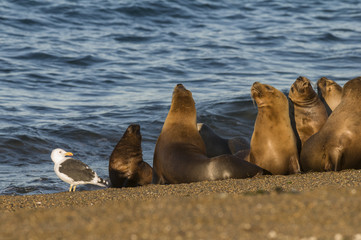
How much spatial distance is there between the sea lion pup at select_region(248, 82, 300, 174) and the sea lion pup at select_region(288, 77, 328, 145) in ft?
2.21

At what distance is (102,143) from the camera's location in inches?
464

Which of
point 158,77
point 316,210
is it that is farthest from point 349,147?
point 158,77

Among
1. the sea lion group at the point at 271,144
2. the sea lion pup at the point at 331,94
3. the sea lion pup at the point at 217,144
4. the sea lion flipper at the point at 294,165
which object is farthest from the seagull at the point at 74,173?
the sea lion pup at the point at 331,94

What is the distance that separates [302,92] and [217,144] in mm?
1578

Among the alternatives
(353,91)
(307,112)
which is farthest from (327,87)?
(353,91)

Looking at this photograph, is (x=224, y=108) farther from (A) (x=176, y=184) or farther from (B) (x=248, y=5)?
(B) (x=248, y=5)

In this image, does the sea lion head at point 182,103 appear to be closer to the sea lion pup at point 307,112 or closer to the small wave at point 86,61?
the sea lion pup at point 307,112

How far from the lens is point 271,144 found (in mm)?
8078

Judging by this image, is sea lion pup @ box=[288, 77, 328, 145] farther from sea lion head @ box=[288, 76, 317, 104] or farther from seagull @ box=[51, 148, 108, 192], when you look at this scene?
seagull @ box=[51, 148, 108, 192]

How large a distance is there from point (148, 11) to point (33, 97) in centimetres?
1140

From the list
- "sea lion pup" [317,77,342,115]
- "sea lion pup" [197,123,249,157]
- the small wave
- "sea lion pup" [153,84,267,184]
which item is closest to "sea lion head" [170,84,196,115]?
Answer: "sea lion pup" [153,84,267,184]

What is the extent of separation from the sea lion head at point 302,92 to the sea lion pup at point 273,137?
0.66 m

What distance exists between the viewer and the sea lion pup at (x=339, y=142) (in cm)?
784

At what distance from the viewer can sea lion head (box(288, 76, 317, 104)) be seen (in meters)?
8.77
